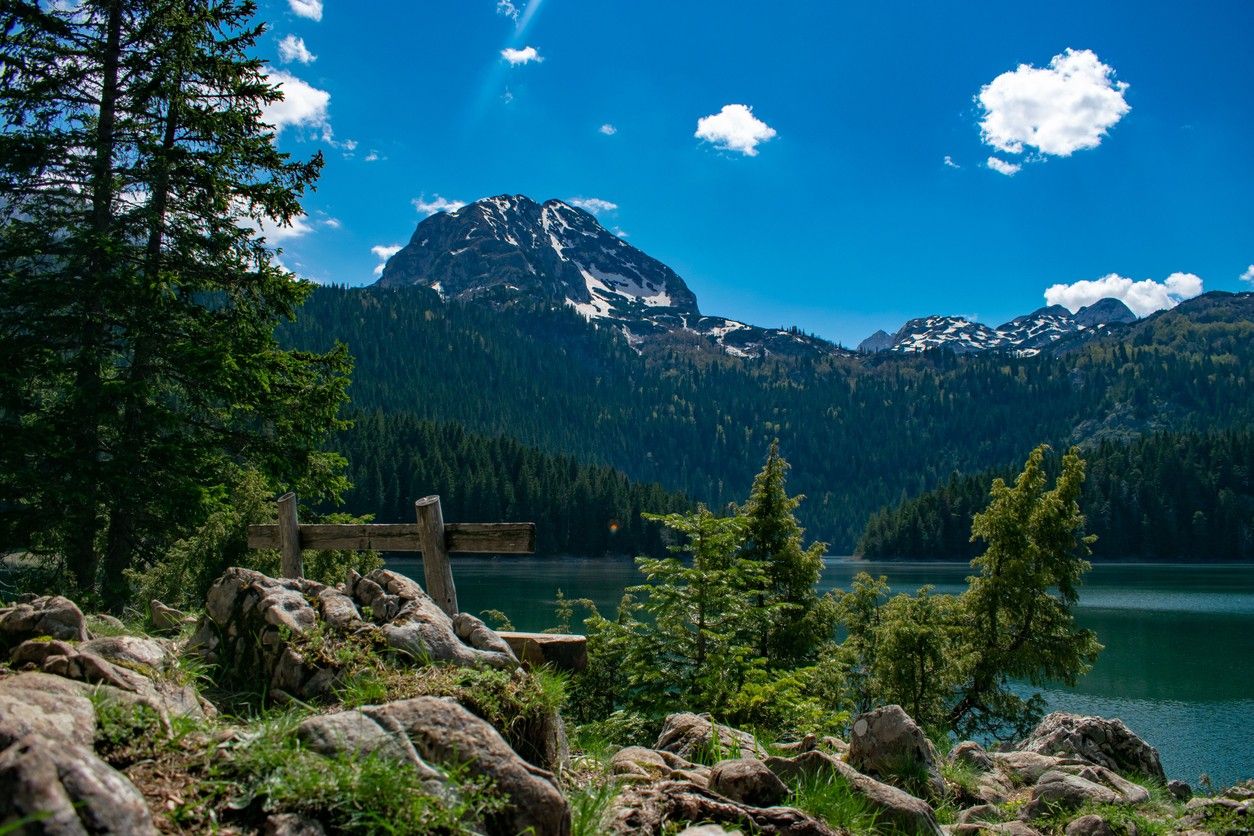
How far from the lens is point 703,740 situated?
7789 millimetres

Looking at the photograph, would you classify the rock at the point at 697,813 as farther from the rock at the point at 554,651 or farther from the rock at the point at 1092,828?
the rock at the point at 1092,828

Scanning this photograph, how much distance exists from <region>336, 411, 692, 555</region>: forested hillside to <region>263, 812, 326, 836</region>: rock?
11385 cm

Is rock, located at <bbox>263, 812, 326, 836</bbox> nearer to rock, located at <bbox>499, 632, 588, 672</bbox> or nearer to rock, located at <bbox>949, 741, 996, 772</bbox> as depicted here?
rock, located at <bbox>499, 632, 588, 672</bbox>

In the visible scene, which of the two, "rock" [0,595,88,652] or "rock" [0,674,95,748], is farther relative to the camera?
"rock" [0,595,88,652]

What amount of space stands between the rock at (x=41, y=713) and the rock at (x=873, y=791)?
486 cm

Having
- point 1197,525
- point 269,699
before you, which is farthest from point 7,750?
point 1197,525

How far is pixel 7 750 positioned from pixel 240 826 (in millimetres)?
1042

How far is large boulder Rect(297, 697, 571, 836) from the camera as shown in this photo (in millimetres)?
4004

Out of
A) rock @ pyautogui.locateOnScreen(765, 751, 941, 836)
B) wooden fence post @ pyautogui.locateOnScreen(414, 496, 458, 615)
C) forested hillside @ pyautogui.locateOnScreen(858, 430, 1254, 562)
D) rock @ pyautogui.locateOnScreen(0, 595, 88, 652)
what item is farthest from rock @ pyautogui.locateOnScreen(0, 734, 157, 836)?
forested hillside @ pyautogui.locateOnScreen(858, 430, 1254, 562)

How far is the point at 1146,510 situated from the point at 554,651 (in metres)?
167

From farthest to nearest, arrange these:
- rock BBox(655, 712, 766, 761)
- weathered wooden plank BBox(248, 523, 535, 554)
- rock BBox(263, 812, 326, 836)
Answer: weathered wooden plank BBox(248, 523, 535, 554), rock BBox(655, 712, 766, 761), rock BBox(263, 812, 326, 836)

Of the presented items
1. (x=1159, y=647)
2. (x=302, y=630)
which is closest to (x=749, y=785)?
(x=302, y=630)

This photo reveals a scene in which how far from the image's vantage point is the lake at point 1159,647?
86.7 ft

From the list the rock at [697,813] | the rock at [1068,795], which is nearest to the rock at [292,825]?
the rock at [697,813]
